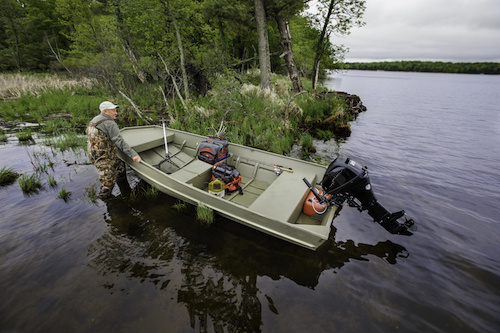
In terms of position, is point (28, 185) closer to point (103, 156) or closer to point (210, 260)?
point (103, 156)

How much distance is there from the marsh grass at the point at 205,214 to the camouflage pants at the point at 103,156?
273 cm

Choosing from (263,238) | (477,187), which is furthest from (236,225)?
(477,187)

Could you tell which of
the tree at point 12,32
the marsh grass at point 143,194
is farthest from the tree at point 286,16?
the tree at point 12,32

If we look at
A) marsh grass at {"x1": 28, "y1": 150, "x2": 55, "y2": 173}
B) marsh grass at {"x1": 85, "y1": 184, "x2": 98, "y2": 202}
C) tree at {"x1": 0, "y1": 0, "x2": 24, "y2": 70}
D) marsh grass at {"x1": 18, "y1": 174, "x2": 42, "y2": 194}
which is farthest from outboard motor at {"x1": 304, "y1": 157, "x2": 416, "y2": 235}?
tree at {"x1": 0, "y1": 0, "x2": 24, "y2": 70}

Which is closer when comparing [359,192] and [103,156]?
[359,192]

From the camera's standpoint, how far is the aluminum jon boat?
3951 millimetres

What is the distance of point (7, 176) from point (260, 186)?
7423 mm

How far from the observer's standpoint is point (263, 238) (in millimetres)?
4598

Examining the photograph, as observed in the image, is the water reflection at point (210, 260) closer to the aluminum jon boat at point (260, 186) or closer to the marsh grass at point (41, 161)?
the aluminum jon boat at point (260, 186)

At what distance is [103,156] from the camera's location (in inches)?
210

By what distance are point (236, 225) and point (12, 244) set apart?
4.56m

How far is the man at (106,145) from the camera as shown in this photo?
515 cm

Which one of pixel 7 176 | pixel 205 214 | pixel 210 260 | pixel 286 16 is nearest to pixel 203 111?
pixel 205 214

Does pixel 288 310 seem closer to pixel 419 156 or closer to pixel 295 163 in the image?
pixel 295 163
